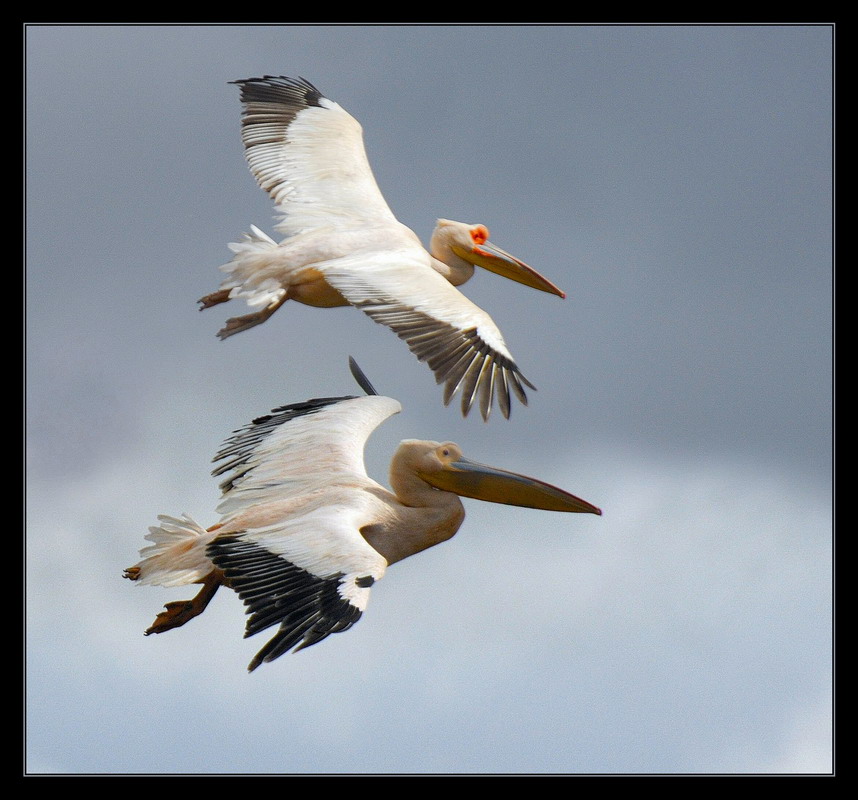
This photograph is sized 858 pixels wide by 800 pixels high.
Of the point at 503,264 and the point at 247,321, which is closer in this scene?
the point at 247,321

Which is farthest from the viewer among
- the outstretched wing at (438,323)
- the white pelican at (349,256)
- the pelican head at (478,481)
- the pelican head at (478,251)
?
the pelican head at (478,251)

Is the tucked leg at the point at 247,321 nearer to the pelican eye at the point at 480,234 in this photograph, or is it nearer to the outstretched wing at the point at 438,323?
the outstretched wing at the point at 438,323

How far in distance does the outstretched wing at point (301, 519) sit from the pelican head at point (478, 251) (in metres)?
1.37

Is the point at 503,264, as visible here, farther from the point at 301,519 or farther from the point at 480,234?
the point at 301,519

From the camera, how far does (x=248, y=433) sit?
24.5ft

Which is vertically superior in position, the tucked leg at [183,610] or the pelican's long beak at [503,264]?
the pelican's long beak at [503,264]

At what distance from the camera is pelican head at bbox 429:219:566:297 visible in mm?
8750

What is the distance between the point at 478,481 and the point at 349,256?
158 centimetres

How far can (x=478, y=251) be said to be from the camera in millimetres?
8750

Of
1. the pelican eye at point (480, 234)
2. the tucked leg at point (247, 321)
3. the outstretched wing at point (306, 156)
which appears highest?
the outstretched wing at point (306, 156)

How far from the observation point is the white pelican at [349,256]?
7031 millimetres

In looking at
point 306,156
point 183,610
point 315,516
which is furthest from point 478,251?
point 183,610

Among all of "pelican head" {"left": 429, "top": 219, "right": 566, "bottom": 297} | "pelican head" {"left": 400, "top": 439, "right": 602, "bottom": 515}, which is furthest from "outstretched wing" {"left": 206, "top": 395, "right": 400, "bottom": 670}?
"pelican head" {"left": 429, "top": 219, "right": 566, "bottom": 297}

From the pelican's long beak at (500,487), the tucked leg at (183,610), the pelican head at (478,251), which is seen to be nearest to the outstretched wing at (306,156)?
the pelican head at (478,251)
